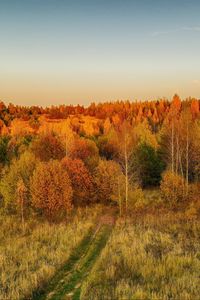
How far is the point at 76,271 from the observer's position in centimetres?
1684

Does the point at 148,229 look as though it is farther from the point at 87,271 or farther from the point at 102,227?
the point at 87,271

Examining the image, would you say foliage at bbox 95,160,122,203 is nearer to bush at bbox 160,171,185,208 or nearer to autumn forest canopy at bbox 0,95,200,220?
autumn forest canopy at bbox 0,95,200,220

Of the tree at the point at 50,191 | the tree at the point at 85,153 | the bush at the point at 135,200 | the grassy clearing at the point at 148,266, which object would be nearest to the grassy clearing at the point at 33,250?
the tree at the point at 50,191

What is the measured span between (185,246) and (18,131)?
7063 centimetres

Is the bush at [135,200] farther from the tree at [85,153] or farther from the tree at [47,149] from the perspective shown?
the tree at [47,149]

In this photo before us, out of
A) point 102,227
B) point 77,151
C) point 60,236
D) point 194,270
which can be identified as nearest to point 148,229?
point 102,227

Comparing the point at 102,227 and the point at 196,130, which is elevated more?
the point at 196,130

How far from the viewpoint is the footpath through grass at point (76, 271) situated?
1409 cm

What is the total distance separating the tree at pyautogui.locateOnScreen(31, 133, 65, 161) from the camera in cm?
4578

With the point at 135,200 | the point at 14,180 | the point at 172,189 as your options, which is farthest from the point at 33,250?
the point at 172,189

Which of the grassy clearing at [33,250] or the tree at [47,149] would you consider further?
the tree at [47,149]

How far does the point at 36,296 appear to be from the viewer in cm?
1402

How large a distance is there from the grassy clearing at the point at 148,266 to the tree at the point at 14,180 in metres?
14.4

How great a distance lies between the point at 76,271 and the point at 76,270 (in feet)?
0.46
